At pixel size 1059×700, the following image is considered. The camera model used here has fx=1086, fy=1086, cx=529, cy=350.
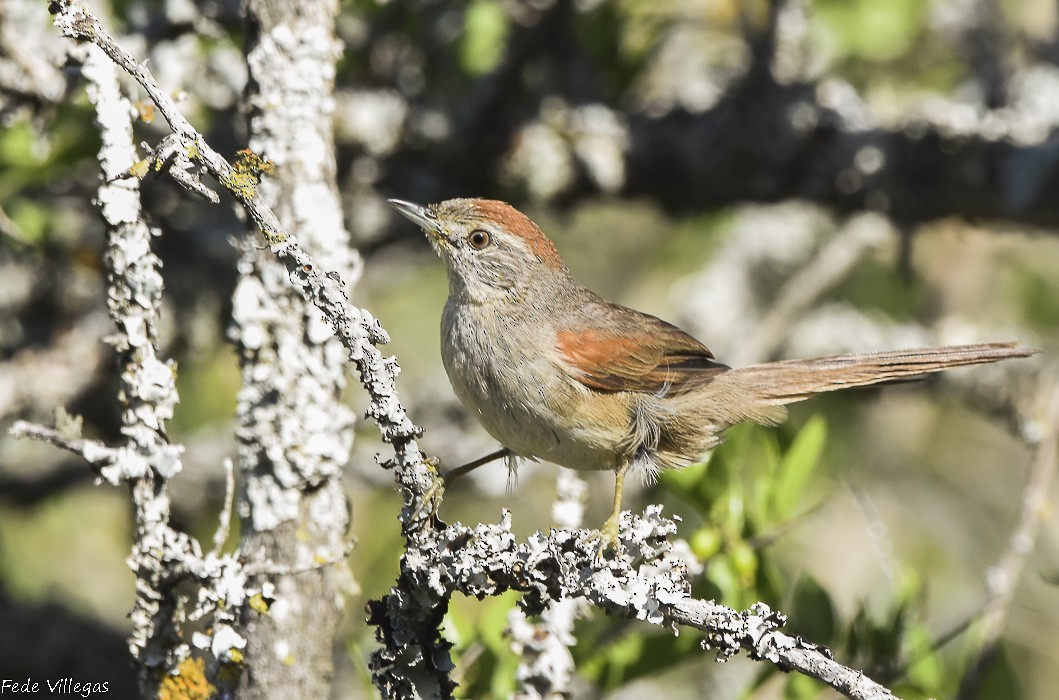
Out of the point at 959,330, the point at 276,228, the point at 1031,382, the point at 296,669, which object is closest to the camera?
the point at 276,228

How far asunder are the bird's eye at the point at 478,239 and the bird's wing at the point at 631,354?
469 millimetres

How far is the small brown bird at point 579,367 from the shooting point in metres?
3.85

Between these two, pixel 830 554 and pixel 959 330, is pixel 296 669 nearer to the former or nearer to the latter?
pixel 959 330

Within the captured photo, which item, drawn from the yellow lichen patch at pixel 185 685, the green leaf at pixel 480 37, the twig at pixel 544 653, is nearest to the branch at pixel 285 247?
the yellow lichen patch at pixel 185 685

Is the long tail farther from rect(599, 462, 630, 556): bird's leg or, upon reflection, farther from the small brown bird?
rect(599, 462, 630, 556): bird's leg

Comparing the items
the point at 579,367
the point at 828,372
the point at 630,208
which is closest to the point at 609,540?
the point at 579,367

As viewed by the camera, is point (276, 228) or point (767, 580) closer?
point (276, 228)

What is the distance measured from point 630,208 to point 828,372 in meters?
2.29

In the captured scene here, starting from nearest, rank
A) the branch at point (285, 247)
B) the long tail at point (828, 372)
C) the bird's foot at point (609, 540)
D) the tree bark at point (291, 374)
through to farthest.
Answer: the branch at point (285, 247) < the bird's foot at point (609, 540) < the tree bark at point (291, 374) < the long tail at point (828, 372)

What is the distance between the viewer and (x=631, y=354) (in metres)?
4.27

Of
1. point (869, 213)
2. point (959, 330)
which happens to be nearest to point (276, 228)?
point (869, 213)

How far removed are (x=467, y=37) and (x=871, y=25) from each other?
226cm

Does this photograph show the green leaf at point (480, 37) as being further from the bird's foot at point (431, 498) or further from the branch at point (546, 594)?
the branch at point (546, 594)

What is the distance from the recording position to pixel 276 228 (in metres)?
2.51
